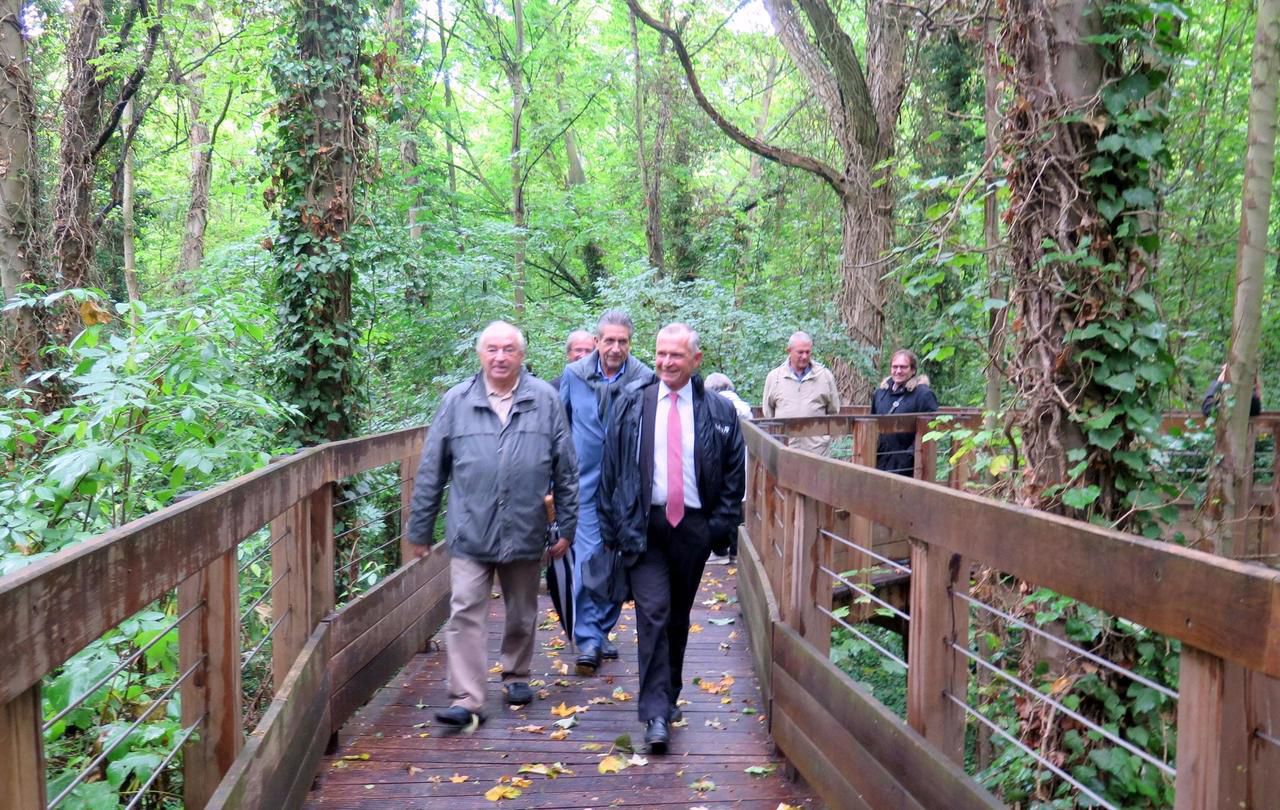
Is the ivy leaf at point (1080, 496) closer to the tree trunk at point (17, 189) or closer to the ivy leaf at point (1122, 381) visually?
the ivy leaf at point (1122, 381)

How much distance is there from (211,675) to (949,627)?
231cm

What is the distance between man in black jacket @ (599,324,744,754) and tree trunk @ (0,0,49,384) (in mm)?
7540

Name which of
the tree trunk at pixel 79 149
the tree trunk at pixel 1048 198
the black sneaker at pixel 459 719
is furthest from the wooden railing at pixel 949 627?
the tree trunk at pixel 79 149

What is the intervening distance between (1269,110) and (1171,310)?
5164 mm

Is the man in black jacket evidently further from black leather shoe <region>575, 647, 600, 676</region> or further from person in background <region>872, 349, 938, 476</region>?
person in background <region>872, 349, 938, 476</region>

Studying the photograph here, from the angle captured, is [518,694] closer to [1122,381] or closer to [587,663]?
[587,663]

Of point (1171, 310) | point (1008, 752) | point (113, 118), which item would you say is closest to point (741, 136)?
point (1171, 310)

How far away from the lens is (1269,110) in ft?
15.9

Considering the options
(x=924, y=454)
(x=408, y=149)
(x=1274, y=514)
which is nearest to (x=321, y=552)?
(x=924, y=454)

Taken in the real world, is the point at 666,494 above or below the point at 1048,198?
below

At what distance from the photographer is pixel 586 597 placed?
6668 mm

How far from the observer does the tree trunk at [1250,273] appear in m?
4.83

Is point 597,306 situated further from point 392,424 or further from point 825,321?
point 392,424

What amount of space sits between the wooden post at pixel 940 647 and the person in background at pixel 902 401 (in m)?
6.59
